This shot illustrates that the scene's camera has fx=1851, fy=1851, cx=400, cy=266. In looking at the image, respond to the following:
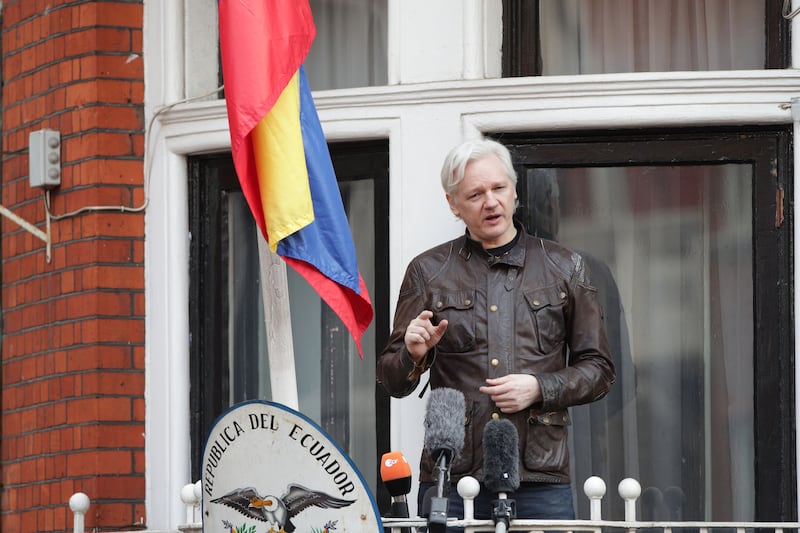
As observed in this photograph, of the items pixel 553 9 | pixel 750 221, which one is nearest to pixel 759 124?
pixel 750 221

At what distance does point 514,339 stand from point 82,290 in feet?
6.73

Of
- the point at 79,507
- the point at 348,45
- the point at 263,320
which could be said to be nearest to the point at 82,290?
the point at 263,320

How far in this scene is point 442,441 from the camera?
18.2 feet

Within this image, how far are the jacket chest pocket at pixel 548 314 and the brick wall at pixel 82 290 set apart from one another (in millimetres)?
1925

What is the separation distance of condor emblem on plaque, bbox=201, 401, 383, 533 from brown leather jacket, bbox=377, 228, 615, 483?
68 cm

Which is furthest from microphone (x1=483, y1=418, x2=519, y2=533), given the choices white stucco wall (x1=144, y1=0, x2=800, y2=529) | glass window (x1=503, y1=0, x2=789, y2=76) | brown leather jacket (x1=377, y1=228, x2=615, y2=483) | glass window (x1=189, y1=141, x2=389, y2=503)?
glass window (x1=503, y1=0, x2=789, y2=76)

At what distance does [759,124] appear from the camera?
22.4 ft

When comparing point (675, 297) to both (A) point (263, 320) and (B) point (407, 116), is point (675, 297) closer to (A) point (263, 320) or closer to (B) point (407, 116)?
(B) point (407, 116)

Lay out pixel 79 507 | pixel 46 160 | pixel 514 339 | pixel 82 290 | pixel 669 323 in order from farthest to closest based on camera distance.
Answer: pixel 46 160 → pixel 82 290 → pixel 669 323 → pixel 79 507 → pixel 514 339

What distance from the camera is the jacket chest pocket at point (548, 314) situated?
615 centimetres

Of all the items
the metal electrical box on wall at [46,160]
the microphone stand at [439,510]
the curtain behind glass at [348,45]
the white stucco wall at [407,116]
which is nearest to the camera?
the microphone stand at [439,510]

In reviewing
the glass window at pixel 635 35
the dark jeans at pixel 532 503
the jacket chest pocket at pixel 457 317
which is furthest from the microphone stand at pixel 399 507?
the glass window at pixel 635 35

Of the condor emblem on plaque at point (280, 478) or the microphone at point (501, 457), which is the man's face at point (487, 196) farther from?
the condor emblem on plaque at point (280, 478)

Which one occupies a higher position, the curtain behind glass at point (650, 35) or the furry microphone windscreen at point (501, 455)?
the curtain behind glass at point (650, 35)
